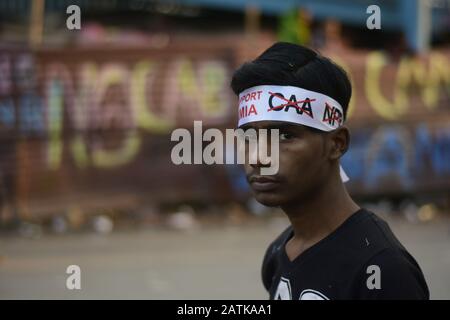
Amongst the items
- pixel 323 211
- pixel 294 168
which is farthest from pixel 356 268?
pixel 294 168

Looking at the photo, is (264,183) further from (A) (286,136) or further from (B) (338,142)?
(B) (338,142)

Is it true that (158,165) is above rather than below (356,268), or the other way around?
above

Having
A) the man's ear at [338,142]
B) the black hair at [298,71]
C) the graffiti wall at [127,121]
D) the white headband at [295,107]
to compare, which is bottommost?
the man's ear at [338,142]

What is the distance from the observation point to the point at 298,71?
2.28 m

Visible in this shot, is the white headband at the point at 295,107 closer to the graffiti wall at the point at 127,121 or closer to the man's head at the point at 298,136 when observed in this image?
the man's head at the point at 298,136

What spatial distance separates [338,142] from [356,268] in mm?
442

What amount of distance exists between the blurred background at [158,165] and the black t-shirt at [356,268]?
220 inches

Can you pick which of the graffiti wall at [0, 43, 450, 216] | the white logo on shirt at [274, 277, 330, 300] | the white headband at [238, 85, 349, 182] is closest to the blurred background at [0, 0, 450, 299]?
the graffiti wall at [0, 43, 450, 216]

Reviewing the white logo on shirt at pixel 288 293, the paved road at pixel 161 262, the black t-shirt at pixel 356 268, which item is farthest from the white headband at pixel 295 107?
the paved road at pixel 161 262

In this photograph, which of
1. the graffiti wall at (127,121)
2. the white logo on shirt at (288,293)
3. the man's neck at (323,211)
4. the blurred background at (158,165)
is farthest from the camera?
the graffiti wall at (127,121)

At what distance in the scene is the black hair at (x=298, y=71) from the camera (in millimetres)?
2275

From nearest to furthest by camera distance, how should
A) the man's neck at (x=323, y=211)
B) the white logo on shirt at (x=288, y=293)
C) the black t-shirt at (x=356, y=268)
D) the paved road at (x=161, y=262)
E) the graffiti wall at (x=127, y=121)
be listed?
the black t-shirt at (x=356, y=268)
the white logo on shirt at (x=288, y=293)
the man's neck at (x=323, y=211)
the paved road at (x=161, y=262)
the graffiti wall at (x=127, y=121)

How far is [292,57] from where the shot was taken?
89.0 inches

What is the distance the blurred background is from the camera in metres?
9.50
